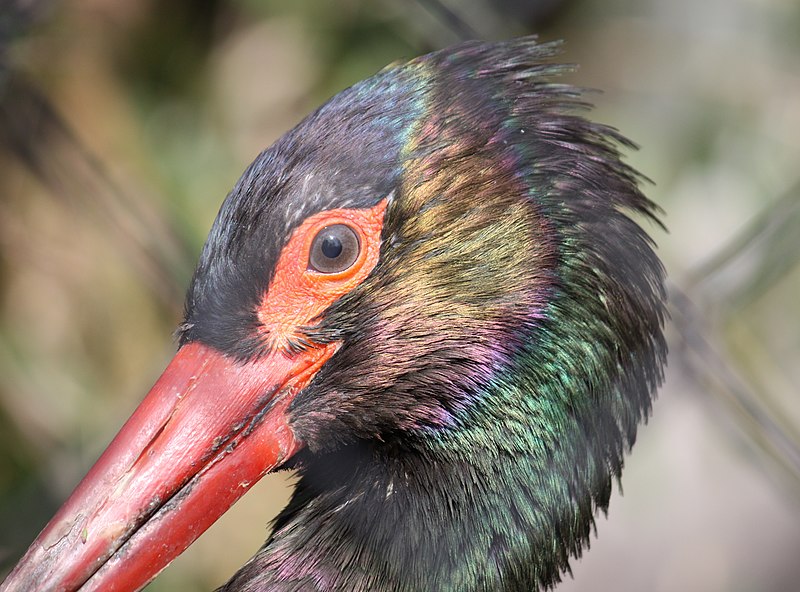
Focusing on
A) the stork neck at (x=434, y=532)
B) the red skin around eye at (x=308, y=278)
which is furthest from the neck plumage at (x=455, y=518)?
the red skin around eye at (x=308, y=278)

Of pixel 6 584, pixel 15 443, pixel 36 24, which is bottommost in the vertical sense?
pixel 15 443

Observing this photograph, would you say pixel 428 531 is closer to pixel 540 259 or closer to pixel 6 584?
pixel 540 259

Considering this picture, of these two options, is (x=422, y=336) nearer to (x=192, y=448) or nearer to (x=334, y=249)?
(x=334, y=249)

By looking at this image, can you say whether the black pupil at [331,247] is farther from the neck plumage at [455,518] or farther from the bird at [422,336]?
the neck plumage at [455,518]

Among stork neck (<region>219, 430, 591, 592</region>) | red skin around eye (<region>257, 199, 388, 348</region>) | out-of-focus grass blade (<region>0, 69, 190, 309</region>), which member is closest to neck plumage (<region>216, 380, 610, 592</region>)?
stork neck (<region>219, 430, 591, 592</region>)

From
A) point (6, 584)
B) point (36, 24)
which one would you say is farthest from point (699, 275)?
point (36, 24)

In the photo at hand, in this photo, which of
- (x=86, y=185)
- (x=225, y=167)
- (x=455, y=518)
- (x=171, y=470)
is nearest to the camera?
(x=171, y=470)

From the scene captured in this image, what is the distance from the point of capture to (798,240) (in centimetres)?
275

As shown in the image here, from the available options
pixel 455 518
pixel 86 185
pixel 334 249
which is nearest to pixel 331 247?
pixel 334 249

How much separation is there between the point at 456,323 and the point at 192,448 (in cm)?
44

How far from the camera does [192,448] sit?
1.53 meters

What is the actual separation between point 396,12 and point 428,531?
2.05 meters

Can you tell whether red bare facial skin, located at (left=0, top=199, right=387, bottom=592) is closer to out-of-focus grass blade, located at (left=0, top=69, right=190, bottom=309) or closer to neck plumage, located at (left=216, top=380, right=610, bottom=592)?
neck plumage, located at (left=216, top=380, right=610, bottom=592)

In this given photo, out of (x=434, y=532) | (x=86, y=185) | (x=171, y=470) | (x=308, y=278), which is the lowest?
(x=86, y=185)
